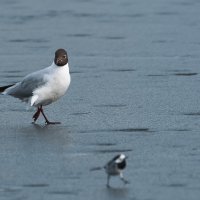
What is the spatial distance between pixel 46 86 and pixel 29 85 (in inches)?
12.2

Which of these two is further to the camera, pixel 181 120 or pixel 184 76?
pixel 184 76

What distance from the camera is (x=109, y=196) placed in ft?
26.0

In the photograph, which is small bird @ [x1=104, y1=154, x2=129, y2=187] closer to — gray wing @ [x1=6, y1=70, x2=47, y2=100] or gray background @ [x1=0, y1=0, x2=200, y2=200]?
gray background @ [x1=0, y1=0, x2=200, y2=200]

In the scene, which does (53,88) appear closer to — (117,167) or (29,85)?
(29,85)

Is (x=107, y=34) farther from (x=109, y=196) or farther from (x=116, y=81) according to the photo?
(x=109, y=196)

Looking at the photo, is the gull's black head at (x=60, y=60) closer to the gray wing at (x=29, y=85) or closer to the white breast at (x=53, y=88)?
the white breast at (x=53, y=88)

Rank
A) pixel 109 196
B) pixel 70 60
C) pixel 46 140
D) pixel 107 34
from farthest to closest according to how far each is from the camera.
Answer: pixel 107 34 < pixel 70 60 < pixel 46 140 < pixel 109 196

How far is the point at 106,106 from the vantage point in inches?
480

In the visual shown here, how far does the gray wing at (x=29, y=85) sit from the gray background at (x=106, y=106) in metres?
0.25

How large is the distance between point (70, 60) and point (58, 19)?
16.2ft

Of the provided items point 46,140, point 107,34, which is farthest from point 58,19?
point 46,140

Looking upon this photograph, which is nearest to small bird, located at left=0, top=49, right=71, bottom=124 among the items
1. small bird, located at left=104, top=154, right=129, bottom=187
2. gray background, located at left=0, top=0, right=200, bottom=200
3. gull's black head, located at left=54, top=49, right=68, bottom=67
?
gull's black head, located at left=54, top=49, right=68, bottom=67

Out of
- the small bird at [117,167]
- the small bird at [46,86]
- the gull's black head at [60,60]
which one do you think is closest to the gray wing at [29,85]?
the small bird at [46,86]

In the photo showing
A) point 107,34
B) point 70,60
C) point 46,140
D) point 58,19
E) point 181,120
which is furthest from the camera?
point 58,19
